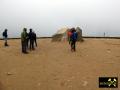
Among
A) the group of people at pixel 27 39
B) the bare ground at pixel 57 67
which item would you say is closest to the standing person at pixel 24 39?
the group of people at pixel 27 39

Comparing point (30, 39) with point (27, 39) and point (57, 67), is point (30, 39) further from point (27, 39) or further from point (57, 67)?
point (57, 67)

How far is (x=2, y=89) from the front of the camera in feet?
82.5

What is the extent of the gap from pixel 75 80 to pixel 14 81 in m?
3.76

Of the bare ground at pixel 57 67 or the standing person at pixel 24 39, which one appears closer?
the bare ground at pixel 57 67

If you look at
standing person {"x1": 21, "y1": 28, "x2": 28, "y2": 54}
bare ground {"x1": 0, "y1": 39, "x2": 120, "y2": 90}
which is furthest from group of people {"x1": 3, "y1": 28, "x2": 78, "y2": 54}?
bare ground {"x1": 0, "y1": 39, "x2": 120, "y2": 90}

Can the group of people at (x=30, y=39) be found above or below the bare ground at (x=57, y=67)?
above

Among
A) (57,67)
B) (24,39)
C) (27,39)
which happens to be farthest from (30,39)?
(57,67)

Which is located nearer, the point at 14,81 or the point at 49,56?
the point at 14,81

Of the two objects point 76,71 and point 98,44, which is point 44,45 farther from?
point 76,71

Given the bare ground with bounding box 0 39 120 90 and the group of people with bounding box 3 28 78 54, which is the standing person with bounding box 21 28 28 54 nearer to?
the group of people with bounding box 3 28 78 54

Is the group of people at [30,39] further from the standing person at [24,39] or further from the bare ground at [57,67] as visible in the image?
the bare ground at [57,67]

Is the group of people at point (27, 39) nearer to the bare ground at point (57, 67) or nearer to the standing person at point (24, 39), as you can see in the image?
the standing person at point (24, 39)

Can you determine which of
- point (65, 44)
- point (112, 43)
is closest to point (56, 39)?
point (65, 44)

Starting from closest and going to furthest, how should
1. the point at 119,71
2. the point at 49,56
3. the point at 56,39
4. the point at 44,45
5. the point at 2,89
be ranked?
the point at 2,89 → the point at 119,71 → the point at 49,56 → the point at 44,45 → the point at 56,39
